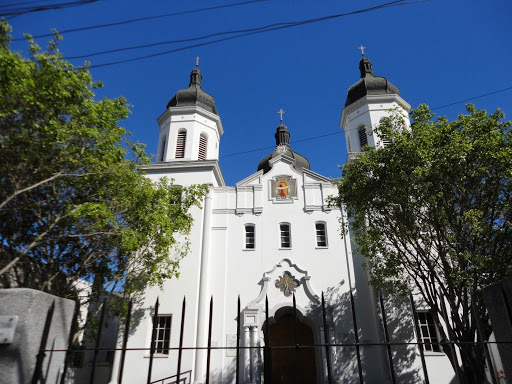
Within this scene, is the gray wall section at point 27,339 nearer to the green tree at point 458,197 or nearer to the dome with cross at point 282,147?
the green tree at point 458,197

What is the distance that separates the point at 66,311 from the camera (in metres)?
4.38

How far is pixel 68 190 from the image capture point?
11453 millimetres

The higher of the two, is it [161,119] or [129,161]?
[161,119]

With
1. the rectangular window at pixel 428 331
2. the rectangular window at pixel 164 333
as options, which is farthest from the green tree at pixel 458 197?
the rectangular window at pixel 164 333

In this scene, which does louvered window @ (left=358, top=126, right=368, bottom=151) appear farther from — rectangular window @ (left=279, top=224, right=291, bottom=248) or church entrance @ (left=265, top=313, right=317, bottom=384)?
church entrance @ (left=265, top=313, right=317, bottom=384)

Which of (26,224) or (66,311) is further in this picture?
(26,224)

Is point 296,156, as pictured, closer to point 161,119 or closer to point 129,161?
point 161,119

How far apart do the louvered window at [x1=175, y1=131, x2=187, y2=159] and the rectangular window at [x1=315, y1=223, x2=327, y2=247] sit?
29.7 ft

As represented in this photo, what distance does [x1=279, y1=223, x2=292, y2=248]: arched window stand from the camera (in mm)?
18438

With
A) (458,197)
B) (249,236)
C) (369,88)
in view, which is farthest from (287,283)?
(369,88)

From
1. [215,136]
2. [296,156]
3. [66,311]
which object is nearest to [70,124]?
[66,311]

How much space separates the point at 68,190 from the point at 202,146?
10.9 metres

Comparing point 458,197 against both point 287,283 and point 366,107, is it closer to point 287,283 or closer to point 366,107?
point 287,283

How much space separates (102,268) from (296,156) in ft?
65.2
